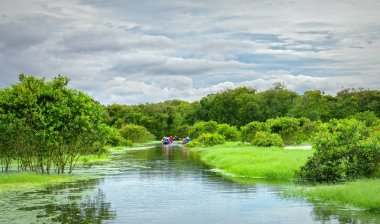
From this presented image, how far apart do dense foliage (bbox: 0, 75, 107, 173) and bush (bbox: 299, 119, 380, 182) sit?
22603mm

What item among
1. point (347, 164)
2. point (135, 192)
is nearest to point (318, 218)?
point (347, 164)

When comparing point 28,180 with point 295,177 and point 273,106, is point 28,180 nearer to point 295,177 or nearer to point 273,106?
point 295,177

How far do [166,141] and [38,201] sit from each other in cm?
12371

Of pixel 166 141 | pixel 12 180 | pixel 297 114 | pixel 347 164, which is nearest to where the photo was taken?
pixel 347 164

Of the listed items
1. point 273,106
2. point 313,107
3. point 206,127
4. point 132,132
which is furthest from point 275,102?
point 132,132

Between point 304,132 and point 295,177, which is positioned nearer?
point 295,177

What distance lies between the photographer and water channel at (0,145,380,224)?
85.8 feet

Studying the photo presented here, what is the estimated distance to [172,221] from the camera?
25.8 metres

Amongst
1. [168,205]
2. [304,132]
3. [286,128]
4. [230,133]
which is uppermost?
[286,128]

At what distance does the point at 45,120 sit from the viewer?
147 ft

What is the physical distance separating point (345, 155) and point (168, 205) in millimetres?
15860

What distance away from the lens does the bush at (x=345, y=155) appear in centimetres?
3675

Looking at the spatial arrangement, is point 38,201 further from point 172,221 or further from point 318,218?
point 318,218

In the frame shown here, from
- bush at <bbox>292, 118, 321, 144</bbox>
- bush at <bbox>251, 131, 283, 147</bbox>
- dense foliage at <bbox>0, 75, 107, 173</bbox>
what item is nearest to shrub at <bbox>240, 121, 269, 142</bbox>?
bush at <bbox>292, 118, 321, 144</bbox>
